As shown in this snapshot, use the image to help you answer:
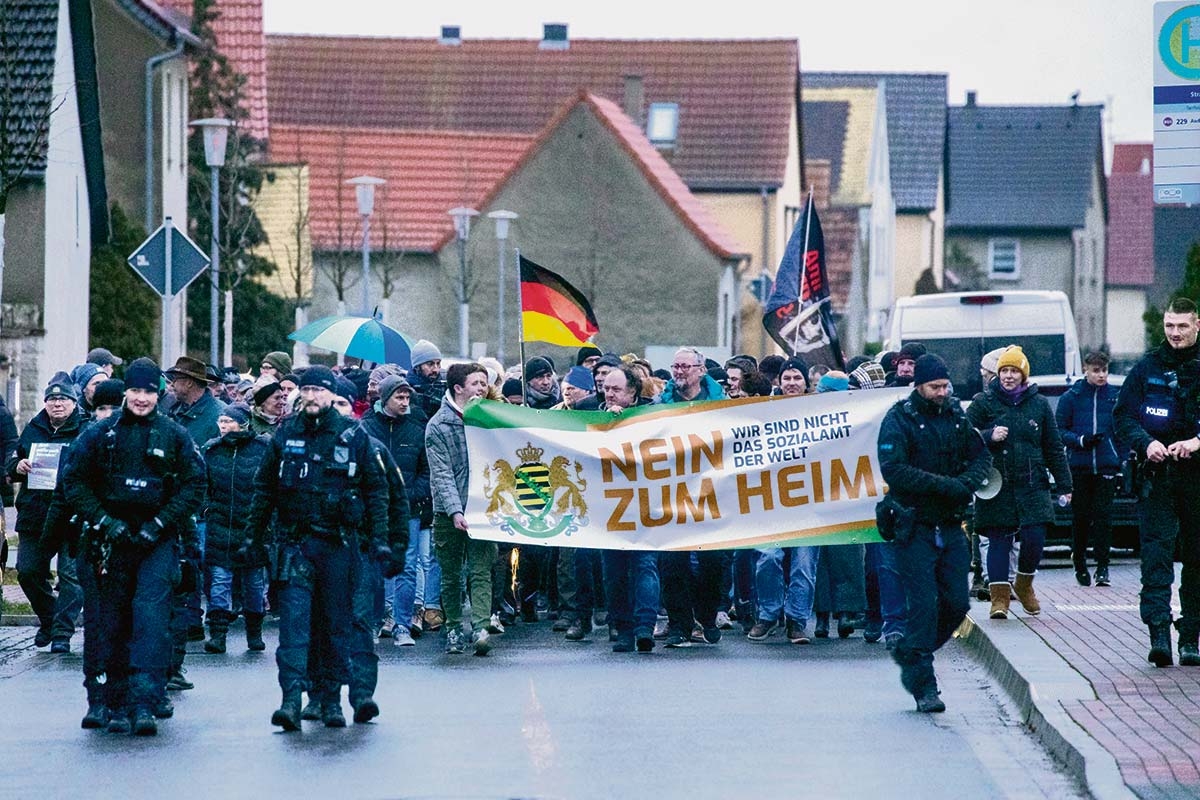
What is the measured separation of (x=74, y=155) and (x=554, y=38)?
119ft

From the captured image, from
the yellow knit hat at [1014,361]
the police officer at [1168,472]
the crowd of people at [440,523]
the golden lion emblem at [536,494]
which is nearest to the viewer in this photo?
the crowd of people at [440,523]

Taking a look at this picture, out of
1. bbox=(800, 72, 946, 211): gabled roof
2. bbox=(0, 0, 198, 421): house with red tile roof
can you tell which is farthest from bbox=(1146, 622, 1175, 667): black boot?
bbox=(800, 72, 946, 211): gabled roof

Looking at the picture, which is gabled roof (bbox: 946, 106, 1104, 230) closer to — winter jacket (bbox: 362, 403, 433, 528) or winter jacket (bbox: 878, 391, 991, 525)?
winter jacket (bbox: 362, 403, 433, 528)

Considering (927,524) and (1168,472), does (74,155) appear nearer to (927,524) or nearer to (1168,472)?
(1168,472)

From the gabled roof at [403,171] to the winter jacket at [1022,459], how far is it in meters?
39.4

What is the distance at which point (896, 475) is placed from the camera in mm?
12625

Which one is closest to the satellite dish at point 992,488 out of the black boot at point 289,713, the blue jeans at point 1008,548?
the blue jeans at point 1008,548

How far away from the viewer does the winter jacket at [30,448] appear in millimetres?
15969

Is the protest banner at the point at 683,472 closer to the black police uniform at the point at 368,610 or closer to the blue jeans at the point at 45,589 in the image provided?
the blue jeans at the point at 45,589

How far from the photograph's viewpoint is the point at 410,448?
16828 millimetres

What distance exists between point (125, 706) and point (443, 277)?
147 ft

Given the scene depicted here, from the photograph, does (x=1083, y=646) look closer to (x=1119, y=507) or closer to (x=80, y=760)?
(x=80, y=760)

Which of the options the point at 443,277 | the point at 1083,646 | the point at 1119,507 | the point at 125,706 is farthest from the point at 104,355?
the point at 443,277

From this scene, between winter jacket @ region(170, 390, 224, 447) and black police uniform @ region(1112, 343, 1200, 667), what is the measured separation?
619 centimetres
